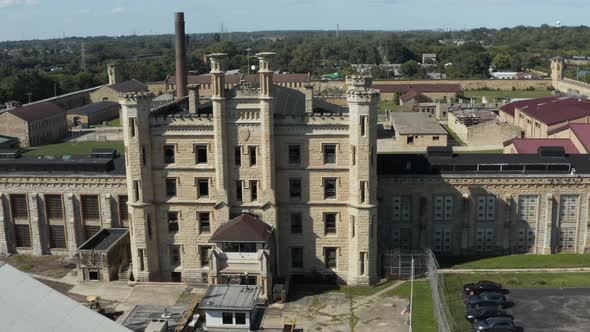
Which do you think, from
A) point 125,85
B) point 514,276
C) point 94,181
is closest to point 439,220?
point 514,276

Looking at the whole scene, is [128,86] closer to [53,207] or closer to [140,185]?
[53,207]

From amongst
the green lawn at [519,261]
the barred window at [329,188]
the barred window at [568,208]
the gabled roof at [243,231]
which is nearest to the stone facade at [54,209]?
the gabled roof at [243,231]

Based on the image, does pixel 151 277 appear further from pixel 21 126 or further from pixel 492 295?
pixel 21 126

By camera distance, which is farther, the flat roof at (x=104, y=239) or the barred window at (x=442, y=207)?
the barred window at (x=442, y=207)

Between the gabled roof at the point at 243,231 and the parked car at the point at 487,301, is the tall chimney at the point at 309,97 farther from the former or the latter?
the parked car at the point at 487,301

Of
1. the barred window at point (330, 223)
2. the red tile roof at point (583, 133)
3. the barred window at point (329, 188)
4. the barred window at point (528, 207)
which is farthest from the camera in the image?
the red tile roof at point (583, 133)

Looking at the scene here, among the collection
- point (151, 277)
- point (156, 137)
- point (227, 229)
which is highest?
point (156, 137)

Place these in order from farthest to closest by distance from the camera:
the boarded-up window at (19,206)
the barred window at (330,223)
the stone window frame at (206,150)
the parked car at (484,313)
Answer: the boarded-up window at (19,206) < the barred window at (330,223) < the stone window frame at (206,150) < the parked car at (484,313)
